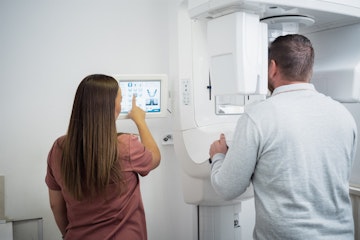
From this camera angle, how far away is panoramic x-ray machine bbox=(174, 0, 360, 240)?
0.98 m

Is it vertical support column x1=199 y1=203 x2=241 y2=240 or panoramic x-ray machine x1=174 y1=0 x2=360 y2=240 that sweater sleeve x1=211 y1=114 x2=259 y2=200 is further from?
vertical support column x1=199 y1=203 x2=241 y2=240

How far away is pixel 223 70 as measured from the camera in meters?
1.02

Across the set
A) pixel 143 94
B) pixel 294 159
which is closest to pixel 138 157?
pixel 143 94

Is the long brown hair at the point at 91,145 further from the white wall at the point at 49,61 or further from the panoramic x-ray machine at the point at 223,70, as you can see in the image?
the white wall at the point at 49,61

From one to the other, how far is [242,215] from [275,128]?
4.49ft

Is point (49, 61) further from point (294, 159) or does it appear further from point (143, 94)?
point (294, 159)

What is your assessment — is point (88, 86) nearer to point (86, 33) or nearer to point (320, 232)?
point (86, 33)

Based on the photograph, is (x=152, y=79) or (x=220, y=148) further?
(x=152, y=79)

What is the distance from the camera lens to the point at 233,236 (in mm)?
1531

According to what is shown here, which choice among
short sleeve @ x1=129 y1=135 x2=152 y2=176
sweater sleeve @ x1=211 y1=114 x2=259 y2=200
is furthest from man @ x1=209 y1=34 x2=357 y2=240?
short sleeve @ x1=129 y1=135 x2=152 y2=176

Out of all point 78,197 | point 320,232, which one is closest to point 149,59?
point 78,197

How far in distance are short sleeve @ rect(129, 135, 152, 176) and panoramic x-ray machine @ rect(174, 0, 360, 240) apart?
0.94 feet

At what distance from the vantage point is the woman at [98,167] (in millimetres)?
1053

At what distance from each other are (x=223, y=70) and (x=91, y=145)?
0.48 metres
